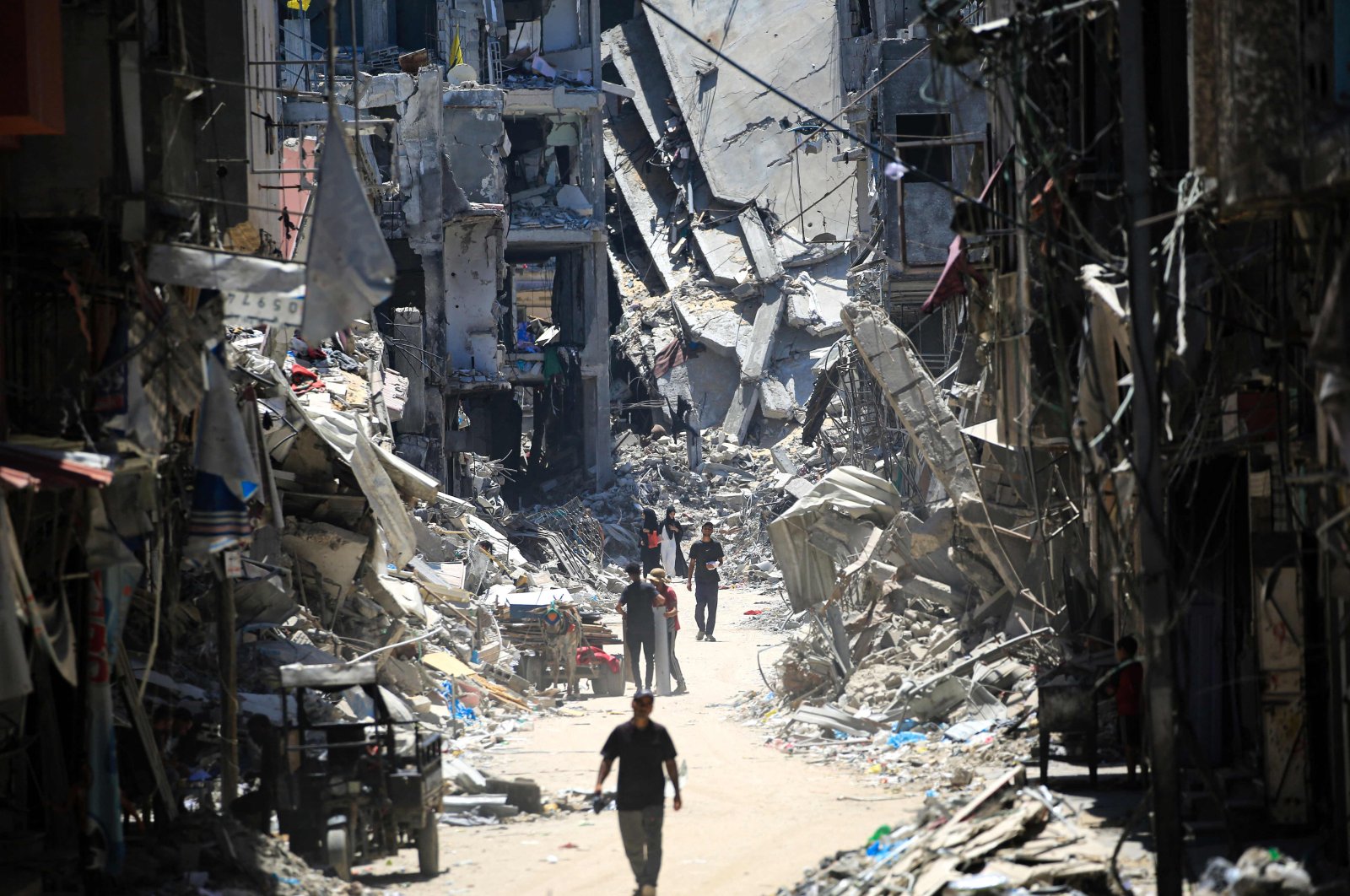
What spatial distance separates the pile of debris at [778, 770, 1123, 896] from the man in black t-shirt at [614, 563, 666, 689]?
289 inches

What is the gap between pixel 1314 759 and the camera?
8781 mm

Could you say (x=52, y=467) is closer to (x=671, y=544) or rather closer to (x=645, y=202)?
(x=671, y=544)

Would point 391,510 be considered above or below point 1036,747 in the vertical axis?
above

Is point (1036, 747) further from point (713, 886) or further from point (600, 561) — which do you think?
point (600, 561)

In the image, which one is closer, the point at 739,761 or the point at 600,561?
the point at 739,761

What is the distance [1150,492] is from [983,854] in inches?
99.1

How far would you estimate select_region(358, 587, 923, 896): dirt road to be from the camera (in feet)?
33.6

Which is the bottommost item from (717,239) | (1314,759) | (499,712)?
(499,712)

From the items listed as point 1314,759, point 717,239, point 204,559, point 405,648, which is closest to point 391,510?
point 405,648

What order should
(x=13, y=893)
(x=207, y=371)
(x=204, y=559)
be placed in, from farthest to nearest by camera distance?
(x=204, y=559)
(x=207, y=371)
(x=13, y=893)

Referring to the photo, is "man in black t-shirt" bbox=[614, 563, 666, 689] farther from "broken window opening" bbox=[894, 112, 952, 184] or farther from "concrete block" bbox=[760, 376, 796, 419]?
"concrete block" bbox=[760, 376, 796, 419]

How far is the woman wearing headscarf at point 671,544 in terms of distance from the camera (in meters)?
27.3

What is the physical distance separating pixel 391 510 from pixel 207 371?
4.55 metres

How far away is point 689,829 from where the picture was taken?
1177cm
